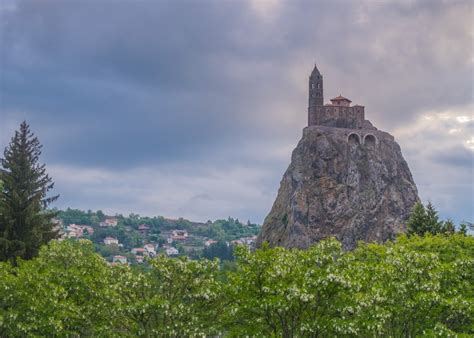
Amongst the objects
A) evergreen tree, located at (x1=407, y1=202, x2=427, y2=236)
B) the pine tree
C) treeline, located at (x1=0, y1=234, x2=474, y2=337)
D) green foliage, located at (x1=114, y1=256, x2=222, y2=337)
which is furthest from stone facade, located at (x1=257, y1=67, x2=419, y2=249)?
green foliage, located at (x1=114, y1=256, x2=222, y2=337)

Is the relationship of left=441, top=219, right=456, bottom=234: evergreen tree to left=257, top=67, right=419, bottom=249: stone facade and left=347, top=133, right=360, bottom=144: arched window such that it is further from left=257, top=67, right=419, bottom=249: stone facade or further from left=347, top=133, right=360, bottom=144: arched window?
left=347, top=133, right=360, bottom=144: arched window

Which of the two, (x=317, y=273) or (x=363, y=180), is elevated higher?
(x=363, y=180)

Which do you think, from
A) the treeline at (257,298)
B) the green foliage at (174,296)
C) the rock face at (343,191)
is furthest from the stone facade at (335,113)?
the green foliage at (174,296)

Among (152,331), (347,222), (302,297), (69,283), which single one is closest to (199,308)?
(152,331)

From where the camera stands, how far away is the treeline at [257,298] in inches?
1023

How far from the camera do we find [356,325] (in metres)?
25.5

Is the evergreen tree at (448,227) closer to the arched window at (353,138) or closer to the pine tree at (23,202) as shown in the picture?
the pine tree at (23,202)

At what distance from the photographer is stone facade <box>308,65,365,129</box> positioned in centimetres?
15425

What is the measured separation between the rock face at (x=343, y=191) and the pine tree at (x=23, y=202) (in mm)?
93541

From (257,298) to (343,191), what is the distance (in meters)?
121

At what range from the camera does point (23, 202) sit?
4997 centimetres

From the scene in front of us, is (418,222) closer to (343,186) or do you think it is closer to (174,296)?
(174,296)

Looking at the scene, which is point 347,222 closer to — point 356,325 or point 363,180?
point 363,180

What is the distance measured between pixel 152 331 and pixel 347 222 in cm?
11894
